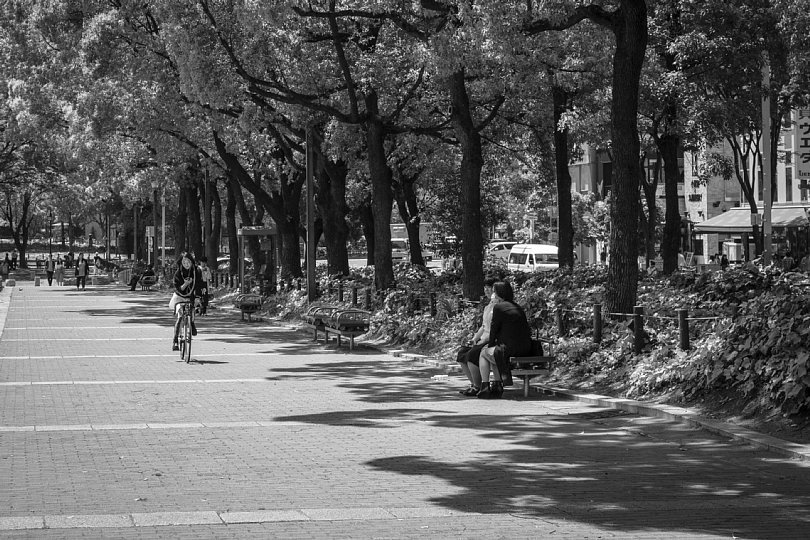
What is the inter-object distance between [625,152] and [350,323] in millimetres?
8422

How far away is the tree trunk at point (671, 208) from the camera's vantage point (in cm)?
3067

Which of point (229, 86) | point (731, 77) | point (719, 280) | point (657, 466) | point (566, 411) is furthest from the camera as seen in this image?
point (731, 77)

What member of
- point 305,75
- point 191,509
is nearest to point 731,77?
point 305,75

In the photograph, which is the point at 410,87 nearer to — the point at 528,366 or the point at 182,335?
the point at 182,335

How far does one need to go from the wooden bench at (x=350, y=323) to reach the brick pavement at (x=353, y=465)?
5.16 metres

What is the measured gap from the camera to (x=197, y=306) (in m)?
37.1

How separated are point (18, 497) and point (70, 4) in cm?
2727

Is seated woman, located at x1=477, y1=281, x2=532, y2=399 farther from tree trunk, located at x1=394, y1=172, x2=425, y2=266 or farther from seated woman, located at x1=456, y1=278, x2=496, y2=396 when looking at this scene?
tree trunk, located at x1=394, y1=172, x2=425, y2=266

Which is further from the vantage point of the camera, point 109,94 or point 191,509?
point 109,94

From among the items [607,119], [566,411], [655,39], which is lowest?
[566,411]

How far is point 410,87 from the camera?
1203 inches

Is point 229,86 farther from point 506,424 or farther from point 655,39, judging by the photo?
point 506,424

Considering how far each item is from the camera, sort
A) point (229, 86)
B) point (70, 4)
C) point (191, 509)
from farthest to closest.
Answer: point (70, 4) → point (229, 86) → point (191, 509)

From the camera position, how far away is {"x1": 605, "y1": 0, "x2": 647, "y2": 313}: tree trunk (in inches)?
666
